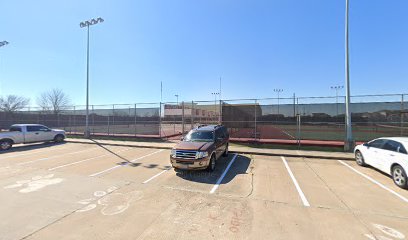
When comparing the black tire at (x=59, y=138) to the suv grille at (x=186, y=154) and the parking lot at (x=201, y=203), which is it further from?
the suv grille at (x=186, y=154)

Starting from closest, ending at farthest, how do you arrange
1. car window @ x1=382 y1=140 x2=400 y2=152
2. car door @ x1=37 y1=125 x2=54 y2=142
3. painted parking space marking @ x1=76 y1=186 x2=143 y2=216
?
painted parking space marking @ x1=76 y1=186 x2=143 y2=216
car window @ x1=382 y1=140 x2=400 y2=152
car door @ x1=37 y1=125 x2=54 y2=142

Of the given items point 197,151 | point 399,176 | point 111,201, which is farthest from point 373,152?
point 111,201

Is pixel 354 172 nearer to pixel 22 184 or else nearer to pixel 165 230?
pixel 165 230

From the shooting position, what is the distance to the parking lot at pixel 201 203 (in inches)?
172

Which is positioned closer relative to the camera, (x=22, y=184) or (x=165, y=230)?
(x=165, y=230)

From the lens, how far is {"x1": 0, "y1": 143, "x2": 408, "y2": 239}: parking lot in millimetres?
4379

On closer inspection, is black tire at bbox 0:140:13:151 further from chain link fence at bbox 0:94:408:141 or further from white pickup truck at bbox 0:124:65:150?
chain link fence at bbox 0:94:408:141

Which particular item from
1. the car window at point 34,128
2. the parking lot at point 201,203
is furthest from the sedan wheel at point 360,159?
the car window at point 34,128

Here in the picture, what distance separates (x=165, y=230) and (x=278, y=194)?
366 cm

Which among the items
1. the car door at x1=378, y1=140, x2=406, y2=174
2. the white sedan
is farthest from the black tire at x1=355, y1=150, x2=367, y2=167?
the car door at x1=378, y1=140, x2=406, y2=174

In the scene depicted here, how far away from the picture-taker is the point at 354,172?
898cm

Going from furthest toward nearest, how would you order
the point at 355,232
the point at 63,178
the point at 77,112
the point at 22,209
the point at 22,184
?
the point at 77,112, the point at 63,178, the point at 22,184, the point at 22,209, the point at 355,232

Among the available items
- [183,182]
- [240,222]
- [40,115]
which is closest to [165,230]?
[240,222]

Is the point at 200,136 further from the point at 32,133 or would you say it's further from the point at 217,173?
the point at 32,133
